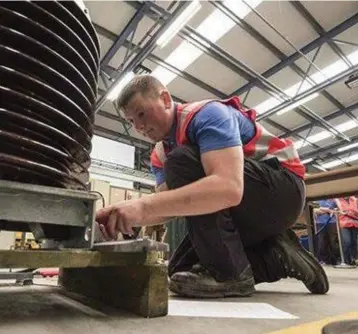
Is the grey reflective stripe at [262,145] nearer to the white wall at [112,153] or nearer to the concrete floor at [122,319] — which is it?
the concrete floor at [122,319]

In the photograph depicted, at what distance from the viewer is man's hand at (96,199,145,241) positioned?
0.92 metres

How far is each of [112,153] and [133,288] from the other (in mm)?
7276

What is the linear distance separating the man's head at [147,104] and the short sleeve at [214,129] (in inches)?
5.0

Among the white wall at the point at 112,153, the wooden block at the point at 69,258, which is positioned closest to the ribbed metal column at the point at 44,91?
the wooden block at the point at 69,258

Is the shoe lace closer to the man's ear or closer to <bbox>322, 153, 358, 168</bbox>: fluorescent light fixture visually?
the man's ear

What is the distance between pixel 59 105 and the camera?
952 mm

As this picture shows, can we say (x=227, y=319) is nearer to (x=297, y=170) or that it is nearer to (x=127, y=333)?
(x=127, y=333)

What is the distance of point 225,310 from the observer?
0.87 metres

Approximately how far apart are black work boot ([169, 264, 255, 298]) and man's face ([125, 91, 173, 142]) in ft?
1.64

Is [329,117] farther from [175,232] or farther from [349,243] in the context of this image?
[175,232]

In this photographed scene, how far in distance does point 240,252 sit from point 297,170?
39cm

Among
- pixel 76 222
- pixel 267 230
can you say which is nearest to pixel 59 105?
pixel 76 222

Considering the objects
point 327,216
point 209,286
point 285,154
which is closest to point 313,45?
point 327,216

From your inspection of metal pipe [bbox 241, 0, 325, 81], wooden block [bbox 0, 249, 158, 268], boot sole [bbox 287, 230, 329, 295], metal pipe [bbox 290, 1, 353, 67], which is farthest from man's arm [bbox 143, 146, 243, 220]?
metal pipe [bbox 290, 1, 353, 67]
